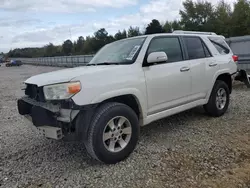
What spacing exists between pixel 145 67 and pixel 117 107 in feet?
→ 2.87

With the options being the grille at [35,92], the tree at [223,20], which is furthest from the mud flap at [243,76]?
the tree at [223,20]

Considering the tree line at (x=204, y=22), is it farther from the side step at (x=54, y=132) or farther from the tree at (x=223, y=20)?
the side step at (x=54, y=132)

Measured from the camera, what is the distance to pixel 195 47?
208 inches

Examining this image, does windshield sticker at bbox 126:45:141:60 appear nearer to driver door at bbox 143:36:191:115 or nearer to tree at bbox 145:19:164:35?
driver door at bbox 143:36:191:115

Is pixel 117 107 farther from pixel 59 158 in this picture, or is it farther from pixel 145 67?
pixel 59 158

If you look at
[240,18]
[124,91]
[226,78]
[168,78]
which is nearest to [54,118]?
[124,91]

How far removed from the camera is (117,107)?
3.68 meters

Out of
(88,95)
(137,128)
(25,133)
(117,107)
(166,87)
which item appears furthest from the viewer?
(25,133)

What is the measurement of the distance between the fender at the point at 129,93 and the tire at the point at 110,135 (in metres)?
0.13

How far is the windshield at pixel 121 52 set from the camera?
425 centimetres

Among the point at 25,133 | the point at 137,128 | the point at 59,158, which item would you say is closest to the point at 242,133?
the point at 137,128

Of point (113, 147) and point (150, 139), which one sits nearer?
point (113, 147)

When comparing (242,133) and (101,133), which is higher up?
(101,133)

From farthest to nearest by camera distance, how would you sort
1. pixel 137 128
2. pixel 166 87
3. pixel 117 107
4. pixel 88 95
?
pixel 166 87
pixel 137 128
pixel 117 107
pixel 88 95
